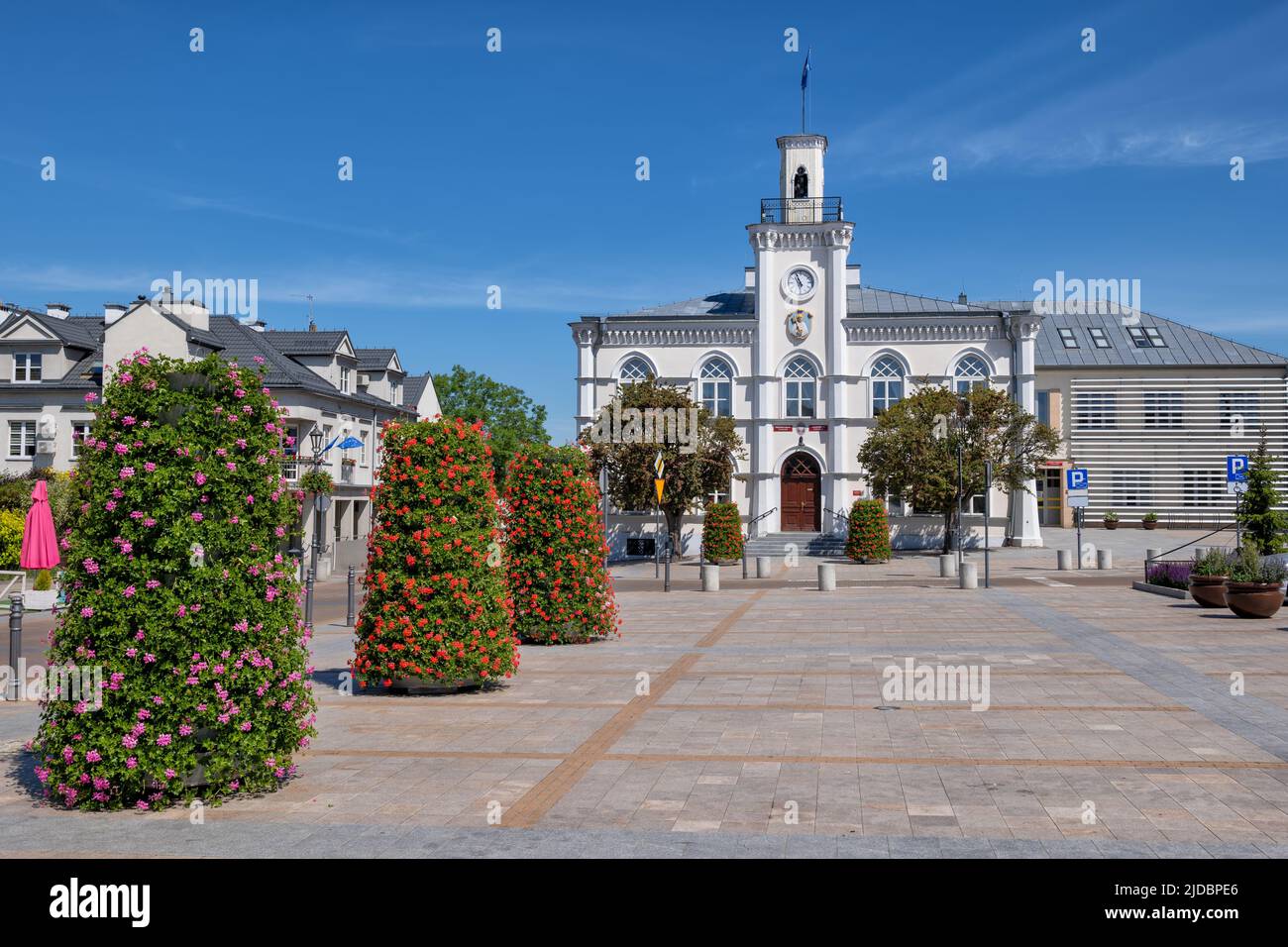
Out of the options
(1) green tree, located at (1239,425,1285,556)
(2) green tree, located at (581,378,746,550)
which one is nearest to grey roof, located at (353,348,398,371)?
(2) green tree, located at (581,378,746,550)

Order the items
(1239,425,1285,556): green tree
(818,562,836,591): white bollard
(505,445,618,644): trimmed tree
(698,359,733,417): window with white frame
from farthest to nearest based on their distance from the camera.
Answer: (698,359,733,417): window with white frame, (818,562,836,591): white bollard, (1239,425,1285,556): green tree, (505,445,618,644): trimmed tree

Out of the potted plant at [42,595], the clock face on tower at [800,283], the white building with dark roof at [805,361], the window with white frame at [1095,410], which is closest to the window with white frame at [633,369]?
the white building with dark roof at [805,361]

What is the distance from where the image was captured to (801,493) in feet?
160

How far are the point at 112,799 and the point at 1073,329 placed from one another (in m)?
63.1

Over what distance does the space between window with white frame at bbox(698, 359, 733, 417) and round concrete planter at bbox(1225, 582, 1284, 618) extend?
30.1 meters

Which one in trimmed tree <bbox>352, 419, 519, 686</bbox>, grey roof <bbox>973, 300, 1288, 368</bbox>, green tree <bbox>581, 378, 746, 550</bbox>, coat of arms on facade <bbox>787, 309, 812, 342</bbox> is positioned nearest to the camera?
→ trimmed tree <bbox>352, 419, 519, 686</bbox>

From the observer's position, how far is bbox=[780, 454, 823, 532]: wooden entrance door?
48.5m

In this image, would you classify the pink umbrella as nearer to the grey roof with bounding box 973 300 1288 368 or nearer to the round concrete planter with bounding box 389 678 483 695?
the round concrete planter with bounding box 389 678 483 695

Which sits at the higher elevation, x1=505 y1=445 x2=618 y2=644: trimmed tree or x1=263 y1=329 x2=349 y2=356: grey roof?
x1=263 y1=329 x2=349 y2=356: grey roof

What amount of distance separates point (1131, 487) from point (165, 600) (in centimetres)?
5926

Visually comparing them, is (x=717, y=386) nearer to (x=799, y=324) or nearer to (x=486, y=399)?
(x=799, y=324)

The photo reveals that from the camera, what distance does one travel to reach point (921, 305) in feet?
166

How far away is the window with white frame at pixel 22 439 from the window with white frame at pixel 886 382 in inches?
1419
